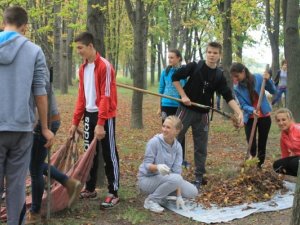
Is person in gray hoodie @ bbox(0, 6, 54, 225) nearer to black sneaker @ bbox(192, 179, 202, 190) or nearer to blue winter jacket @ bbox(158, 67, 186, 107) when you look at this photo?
black sneaker @ bbox(192, 179, 202, 190)

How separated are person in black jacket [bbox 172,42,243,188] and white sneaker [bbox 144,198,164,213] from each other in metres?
1.05

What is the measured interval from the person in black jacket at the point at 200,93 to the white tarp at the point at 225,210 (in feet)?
2.72

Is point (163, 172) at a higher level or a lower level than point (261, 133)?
lower

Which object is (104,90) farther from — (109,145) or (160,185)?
(160,185)

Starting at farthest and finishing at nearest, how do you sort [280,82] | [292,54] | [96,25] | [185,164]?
[280,82], [292,54], [185,164], [96,25]

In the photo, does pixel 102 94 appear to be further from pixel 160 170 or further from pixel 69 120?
pixel 69 120

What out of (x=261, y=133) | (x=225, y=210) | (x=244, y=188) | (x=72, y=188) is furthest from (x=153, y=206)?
(x=261, y=133)

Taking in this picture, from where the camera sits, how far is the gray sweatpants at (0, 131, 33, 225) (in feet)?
12.0

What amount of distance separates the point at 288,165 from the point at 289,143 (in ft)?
1.03

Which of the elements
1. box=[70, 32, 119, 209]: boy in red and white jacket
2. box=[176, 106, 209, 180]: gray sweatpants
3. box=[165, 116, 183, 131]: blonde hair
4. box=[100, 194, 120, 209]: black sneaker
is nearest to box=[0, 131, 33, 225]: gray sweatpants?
box=[70, 32, 119, 209]: boy in red and white jacket

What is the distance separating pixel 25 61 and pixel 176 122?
2252mm

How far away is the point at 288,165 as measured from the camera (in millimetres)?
5992

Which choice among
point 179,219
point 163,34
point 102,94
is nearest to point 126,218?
point 179,219

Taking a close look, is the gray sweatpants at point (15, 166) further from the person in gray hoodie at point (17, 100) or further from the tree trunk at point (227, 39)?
the tree trunk at point (227, 39)
